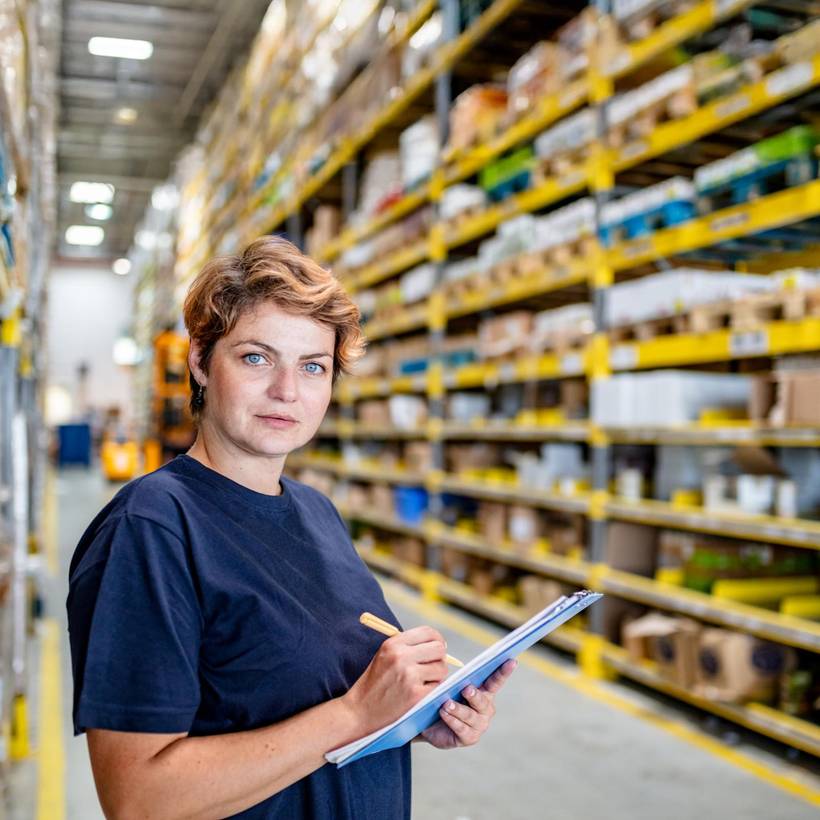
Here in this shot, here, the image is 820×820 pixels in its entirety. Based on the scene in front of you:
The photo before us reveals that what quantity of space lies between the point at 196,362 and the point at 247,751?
0.59 meters

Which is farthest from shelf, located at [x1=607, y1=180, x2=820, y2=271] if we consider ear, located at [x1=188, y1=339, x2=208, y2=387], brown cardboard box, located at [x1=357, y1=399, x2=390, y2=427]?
brown cardboard box, located at [x1=357, y1=399, x2=390, y2=427]

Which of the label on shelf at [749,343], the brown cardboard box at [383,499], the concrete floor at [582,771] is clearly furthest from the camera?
the brown cardboard box at [383,499]

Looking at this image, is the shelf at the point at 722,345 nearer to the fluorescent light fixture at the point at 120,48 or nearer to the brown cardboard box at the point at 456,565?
the brown cardboard box at the point at 456,565

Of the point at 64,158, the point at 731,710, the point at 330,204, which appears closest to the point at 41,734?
the point at 731,710

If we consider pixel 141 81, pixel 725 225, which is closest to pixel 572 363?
pixel 725 225

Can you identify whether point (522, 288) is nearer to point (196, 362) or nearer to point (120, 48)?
point (196, 362)

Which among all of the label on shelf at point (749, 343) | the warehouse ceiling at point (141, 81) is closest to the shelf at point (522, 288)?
the label on shelf at point (749, 343)

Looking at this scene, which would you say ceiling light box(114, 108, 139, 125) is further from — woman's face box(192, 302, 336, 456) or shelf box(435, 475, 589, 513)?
woman's face box(192, 302, 336, 456)

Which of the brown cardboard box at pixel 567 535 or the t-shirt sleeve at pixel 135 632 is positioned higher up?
the t-shirt sleeve at pixel 135 632

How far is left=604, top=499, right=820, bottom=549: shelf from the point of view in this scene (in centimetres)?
350

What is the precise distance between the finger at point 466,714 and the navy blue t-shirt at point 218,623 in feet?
0.46

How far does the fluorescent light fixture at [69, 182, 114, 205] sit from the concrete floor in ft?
72.5

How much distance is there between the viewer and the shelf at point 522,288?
4.99 meters

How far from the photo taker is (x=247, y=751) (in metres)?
1.20
